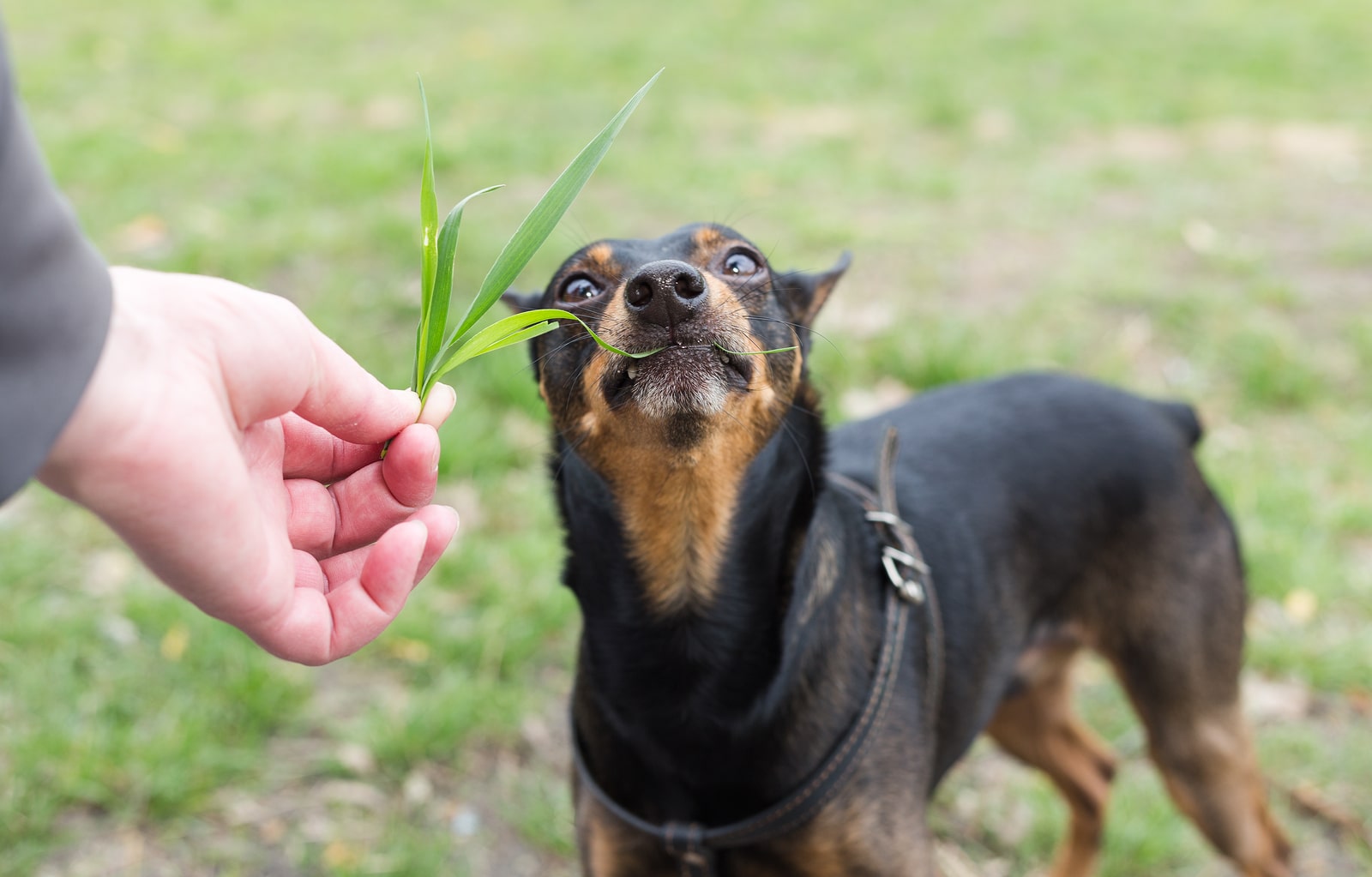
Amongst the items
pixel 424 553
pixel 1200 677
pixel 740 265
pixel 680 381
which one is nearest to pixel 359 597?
pixel 424 553

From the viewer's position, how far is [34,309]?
1.10 meters

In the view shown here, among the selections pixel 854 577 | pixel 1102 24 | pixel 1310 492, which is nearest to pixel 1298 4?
pixel 1102 24

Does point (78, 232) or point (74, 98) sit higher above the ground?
point (78, 232)

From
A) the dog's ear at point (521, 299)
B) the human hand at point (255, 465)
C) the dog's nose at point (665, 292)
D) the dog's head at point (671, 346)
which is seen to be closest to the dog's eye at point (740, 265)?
the dog's head at point (671, 346)

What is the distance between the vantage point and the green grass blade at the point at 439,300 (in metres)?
1.71

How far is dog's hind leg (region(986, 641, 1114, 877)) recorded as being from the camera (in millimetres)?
3180

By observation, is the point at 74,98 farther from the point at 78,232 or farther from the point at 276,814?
the point at 78,232

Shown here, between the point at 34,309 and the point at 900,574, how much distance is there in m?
1.77

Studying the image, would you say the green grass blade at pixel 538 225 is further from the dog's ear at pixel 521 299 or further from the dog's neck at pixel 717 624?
the dog's ear at pixel 521 299

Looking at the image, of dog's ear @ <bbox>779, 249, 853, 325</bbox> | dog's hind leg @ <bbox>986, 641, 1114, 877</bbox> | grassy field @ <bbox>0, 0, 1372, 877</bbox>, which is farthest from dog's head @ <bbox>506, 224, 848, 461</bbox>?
grassy field @ <bbox>0, 0, 1372, 877</bbox>

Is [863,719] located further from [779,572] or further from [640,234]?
[640,234]

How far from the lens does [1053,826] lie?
11.0 feet

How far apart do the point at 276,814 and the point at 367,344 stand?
242 centimetres

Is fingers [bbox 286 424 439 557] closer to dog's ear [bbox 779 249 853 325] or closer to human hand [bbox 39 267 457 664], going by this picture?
human hand [bbox 39 267 457 664]
